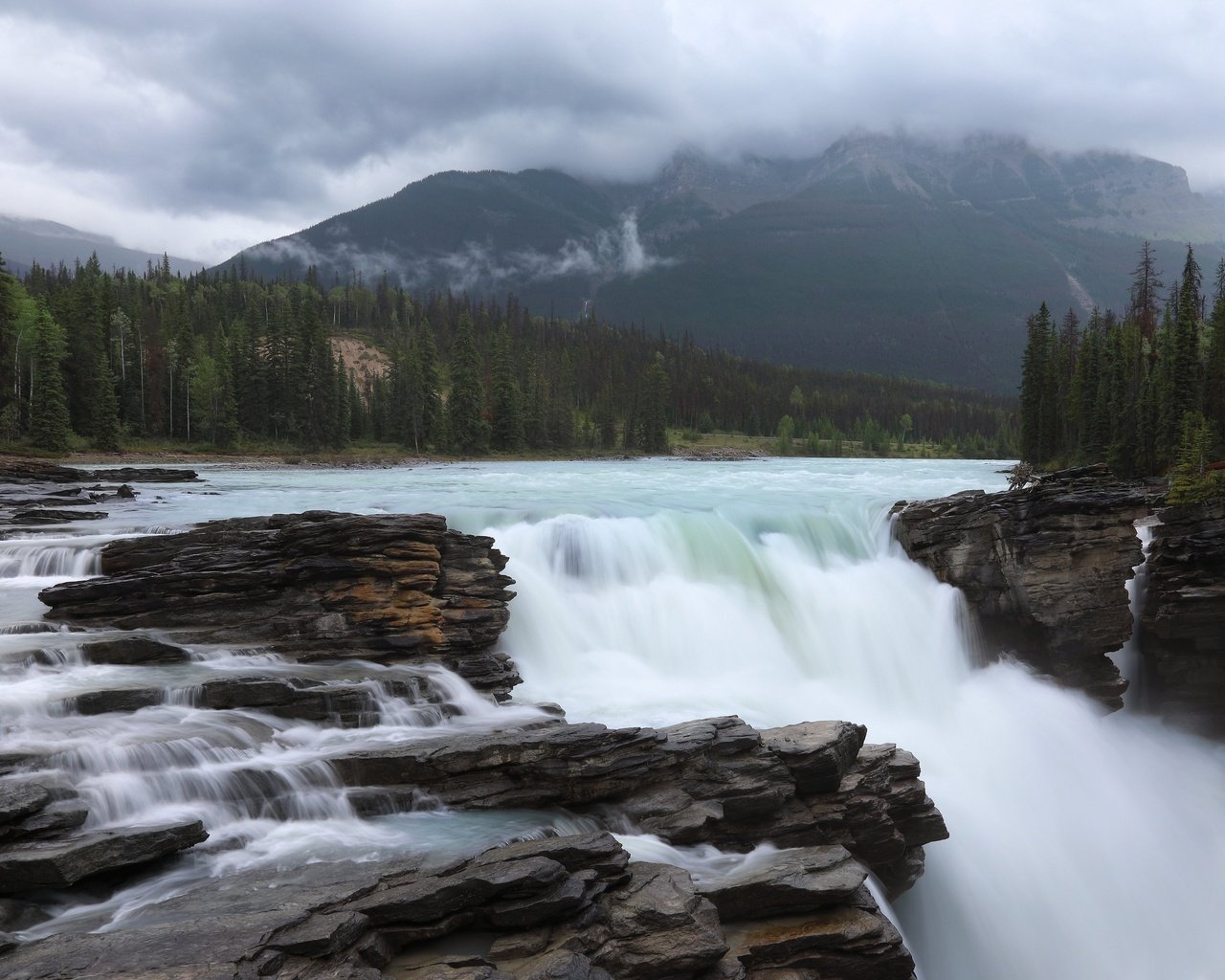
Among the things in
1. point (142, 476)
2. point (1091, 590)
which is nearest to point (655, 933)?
point (1091, 590)

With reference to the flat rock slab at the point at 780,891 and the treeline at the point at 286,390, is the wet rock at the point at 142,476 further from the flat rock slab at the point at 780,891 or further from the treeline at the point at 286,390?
the flat rock slab at the point at 780,891

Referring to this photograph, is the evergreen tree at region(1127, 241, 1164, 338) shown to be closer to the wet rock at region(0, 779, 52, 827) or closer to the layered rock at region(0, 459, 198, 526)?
the layered rock at region(0, 459, 198, 526)

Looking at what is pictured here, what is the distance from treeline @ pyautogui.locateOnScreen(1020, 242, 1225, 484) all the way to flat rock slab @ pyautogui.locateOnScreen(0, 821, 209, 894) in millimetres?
34354

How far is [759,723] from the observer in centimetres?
1620

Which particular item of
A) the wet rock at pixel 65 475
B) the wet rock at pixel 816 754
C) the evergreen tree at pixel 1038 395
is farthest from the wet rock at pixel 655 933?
the evergreen tree at pixel 1038 395

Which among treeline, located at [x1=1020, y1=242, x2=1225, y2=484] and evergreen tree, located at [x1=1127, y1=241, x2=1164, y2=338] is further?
evergreen tree, located at [x1=1127, y1=241, x2=1164, y2=338]

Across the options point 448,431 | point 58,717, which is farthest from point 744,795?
point 448,431

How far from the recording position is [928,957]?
40.9ft

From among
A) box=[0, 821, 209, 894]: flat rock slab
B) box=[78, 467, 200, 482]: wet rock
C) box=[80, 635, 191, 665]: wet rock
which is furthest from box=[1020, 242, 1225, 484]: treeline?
box=[78, 467, 200, 482]: wet rock

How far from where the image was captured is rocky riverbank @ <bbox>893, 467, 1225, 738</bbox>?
2245 centimetres

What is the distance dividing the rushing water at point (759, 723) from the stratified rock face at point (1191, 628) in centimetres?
135

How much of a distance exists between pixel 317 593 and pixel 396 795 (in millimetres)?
6830

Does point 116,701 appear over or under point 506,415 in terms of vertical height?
under

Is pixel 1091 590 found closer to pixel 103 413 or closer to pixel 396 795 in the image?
pixel 396 795
